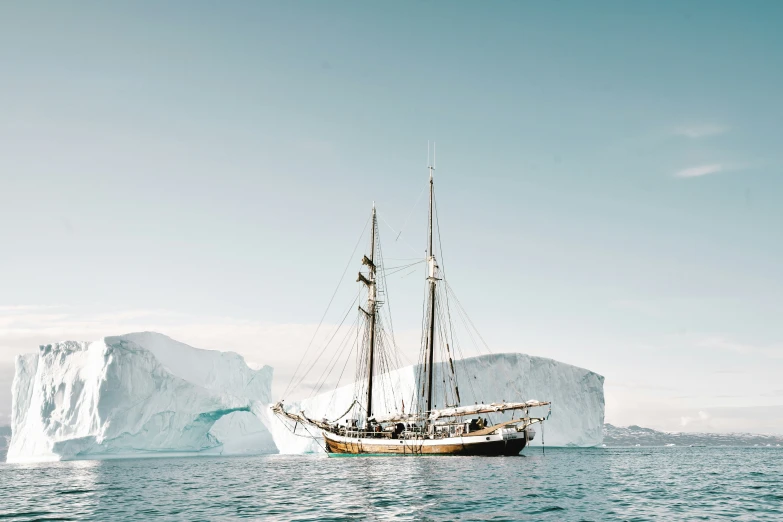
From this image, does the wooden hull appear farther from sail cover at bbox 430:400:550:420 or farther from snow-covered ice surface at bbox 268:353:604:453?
snow-covered ice surface at bbox 268:353:604:453

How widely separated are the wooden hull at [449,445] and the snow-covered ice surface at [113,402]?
93.5 feet

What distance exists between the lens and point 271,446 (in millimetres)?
95562

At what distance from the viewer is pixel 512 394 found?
83.1 m

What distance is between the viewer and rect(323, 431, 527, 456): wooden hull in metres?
51.2

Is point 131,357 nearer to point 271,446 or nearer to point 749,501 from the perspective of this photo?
point 271,446

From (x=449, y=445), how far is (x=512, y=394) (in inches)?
1299

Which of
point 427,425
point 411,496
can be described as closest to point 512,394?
point 427,425

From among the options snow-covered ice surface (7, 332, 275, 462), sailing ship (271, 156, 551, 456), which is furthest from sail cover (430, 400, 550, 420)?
snow-covered ice surface (7, 332, 275, 462)

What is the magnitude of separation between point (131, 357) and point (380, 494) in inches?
Result: 2204

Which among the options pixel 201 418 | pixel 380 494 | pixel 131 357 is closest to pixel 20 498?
pixel 380 494

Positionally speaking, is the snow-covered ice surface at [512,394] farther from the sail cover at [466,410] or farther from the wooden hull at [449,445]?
the wooden hull at [449,445]

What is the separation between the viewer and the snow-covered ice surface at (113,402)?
2756 inches

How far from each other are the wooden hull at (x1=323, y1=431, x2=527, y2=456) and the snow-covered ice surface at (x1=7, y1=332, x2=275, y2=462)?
28.5 m

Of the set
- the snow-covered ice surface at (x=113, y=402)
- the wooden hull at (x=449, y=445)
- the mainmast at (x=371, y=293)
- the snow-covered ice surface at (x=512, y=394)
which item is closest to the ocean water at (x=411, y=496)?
the wooden hull at (x=449, y=445)
